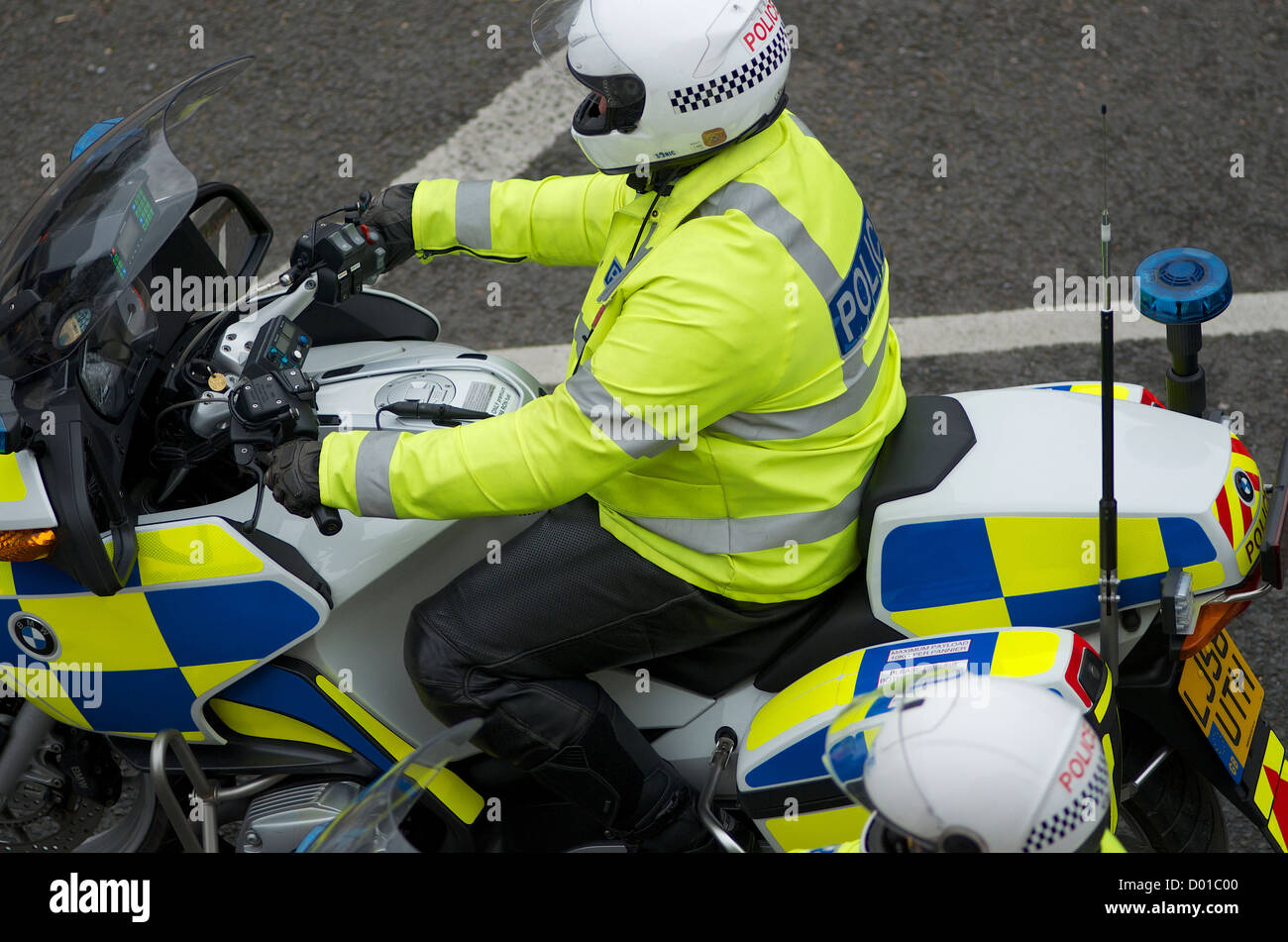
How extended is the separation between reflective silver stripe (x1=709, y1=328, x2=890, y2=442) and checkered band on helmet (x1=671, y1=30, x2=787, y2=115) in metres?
0.47

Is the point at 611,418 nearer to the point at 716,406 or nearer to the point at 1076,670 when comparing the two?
the point at 716,406

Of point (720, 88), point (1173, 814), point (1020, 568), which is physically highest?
point (720, 88)

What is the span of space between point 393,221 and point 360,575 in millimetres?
756

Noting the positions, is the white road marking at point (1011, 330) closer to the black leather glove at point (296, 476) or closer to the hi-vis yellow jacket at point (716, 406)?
the hi-vis yellow jacket at point (716, 406)

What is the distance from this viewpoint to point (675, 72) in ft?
7.14

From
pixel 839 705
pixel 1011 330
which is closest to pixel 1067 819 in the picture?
pixel 839 705

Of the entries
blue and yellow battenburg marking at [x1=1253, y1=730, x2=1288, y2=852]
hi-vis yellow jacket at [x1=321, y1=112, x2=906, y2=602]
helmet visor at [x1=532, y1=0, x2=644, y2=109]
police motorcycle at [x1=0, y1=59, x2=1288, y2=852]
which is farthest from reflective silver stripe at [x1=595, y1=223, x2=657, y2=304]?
blue and yellow battenburg marking at [x1=1253, y1=730, x2=1288, y2=852]

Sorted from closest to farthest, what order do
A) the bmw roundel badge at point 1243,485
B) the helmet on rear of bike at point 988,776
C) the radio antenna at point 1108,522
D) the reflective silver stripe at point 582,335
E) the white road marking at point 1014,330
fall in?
the helmet on rear of bike at point 988,776, the radio antenna at point 1108,522, the bmw roundel badge at point 1243,485, the reflective silver stripe at point 582,335, the white road marking at point 1014,330

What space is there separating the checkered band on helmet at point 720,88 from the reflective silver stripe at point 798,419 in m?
0.47

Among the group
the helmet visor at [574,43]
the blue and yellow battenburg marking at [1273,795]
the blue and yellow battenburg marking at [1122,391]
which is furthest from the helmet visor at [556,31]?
the blue and yellow battenburg marking at [1273,795]

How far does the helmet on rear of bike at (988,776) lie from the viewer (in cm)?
168

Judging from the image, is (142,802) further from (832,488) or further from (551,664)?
(832,488)

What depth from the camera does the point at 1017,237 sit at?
4445 mm
